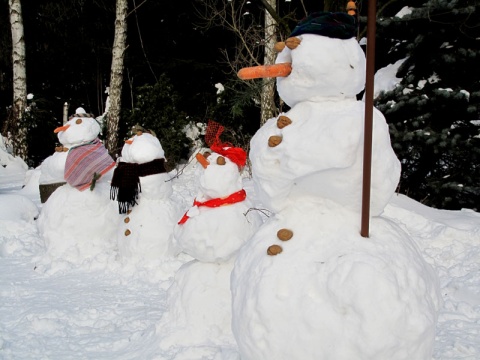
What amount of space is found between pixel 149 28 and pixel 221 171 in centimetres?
1006

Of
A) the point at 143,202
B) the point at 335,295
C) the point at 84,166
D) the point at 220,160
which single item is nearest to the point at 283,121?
the point at 335,295

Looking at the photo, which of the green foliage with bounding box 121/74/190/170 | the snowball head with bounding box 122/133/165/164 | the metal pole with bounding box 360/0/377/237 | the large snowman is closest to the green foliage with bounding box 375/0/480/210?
the snowball head with bounding box 122/133/165/164

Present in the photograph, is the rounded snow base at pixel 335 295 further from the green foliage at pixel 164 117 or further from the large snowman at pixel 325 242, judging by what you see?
the green foliage at pixel 164 117

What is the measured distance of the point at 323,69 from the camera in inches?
92.0

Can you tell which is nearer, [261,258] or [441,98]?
[261,258]

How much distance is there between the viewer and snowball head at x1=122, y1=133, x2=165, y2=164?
16.8ft

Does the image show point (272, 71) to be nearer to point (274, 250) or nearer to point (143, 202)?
point (274, 250)

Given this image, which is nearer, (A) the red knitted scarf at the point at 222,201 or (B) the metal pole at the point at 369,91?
(B) the metal pole at the point at 369,91

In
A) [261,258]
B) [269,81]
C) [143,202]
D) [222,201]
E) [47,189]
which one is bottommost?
[47,189]

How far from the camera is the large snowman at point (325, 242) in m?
2.11

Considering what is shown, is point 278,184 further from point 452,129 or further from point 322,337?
point 452,129

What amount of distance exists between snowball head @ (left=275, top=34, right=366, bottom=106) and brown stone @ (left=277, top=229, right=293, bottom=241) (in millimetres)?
685

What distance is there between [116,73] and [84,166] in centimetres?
491

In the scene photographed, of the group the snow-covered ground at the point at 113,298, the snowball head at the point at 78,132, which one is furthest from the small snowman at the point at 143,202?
the snowball head at the point at 78,132
